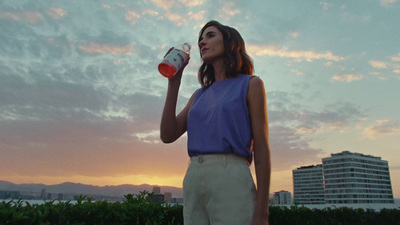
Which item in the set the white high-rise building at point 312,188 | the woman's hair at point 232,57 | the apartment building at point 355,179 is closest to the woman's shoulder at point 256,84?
the woman's hair at point 232,57

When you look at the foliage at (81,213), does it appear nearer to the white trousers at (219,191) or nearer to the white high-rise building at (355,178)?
the white trousers at (219,191)

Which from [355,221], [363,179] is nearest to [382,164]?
[363,179]

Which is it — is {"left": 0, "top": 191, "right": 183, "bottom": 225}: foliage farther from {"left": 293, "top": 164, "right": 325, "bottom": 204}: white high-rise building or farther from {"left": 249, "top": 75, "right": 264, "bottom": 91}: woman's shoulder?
{"left": 293, "top": 164, "right": 325, "bottom": 204}: white high-rise building

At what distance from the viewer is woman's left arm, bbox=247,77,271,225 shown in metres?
1.61

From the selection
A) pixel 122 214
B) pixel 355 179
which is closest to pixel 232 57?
pixel 122 214

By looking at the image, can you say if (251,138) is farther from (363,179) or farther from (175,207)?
(363,179)

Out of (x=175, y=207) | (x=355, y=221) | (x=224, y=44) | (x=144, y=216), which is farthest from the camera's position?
(x=355, y=221)

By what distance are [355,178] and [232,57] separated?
177 m

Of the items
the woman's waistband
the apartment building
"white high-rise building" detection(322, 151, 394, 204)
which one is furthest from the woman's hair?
"white high-rise building" detection(322, 151, 394, 204)

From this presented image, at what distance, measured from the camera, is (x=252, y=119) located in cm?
185

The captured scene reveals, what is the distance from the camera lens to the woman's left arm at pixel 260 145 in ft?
5.28

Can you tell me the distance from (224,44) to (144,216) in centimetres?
250

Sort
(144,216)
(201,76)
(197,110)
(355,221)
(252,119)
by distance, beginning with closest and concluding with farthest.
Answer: (252,119)
(197,110)
(201,76)
(144,216)
(355,221)

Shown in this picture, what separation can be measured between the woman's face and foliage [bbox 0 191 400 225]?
1.96 m
